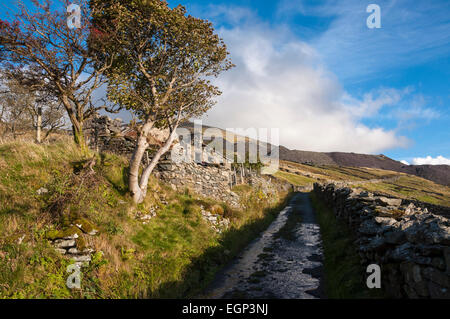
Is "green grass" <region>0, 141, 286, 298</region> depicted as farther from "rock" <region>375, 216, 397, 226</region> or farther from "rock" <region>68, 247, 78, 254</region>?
"rock" <region>375, 216, 397, 226</region>

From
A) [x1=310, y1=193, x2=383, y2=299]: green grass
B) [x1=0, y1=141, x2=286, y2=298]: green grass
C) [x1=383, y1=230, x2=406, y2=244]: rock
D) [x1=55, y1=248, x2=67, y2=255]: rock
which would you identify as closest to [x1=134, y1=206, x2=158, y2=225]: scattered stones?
[x1=0, y1=141, x2=286, y2=298]: green grass

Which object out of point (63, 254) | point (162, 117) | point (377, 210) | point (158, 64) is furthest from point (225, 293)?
point (158, 64)

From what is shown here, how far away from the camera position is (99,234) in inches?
394

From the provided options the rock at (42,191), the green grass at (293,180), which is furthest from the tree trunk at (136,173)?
the green grass at (293,180)

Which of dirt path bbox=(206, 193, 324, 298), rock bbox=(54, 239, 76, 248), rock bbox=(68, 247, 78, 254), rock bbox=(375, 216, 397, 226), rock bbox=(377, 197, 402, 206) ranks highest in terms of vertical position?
rock bbox=(377, 197, 402, 206)

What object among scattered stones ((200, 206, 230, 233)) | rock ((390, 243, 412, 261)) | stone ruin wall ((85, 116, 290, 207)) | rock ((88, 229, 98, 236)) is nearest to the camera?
rock ((390, 243, 412, 261))

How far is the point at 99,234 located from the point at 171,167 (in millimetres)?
10444

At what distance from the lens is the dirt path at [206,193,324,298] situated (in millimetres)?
9430

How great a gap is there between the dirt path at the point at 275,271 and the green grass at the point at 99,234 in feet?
3.02

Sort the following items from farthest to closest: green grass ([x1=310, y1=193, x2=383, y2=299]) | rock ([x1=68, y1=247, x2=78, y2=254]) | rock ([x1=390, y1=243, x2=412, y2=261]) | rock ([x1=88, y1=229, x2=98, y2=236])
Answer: rock ([x1=88, y1=229, x2=98, y2=236]) → rock ([x1=68, y1=247, x2=78, y2=254]) → green grass ([x1=310, y1=193, x2=383, y2=299]) → rock ([x1=390, y1=243, x2=412, y2=261])

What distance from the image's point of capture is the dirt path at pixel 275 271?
371 inches

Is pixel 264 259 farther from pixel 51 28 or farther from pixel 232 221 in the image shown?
pixel 51 28

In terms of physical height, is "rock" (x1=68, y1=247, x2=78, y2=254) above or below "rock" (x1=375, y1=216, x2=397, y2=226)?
below

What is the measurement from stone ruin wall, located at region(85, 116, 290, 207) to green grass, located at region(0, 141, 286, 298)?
3204 mm
